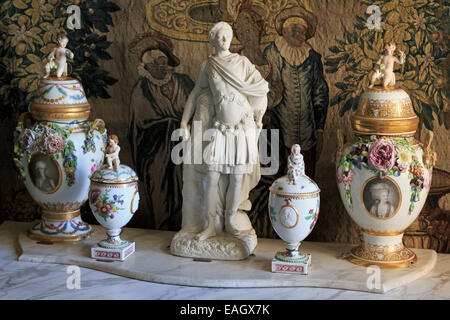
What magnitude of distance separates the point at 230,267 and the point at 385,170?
44.9 inches

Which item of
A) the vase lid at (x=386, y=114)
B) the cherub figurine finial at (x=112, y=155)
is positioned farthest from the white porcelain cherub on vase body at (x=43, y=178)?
the vase lid at (x=386, y=114)

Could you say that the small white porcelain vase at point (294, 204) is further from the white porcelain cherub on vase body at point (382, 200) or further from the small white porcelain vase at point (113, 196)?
the small white porcelain vase at point (113, 196)

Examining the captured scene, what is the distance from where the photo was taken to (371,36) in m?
5.00

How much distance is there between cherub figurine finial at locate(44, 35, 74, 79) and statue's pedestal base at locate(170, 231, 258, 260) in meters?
1.44

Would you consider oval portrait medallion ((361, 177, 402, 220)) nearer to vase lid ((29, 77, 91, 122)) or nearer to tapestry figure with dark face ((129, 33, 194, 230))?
tapestry figure with dark face ((129, 33, 194, 230))

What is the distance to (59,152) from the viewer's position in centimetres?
502

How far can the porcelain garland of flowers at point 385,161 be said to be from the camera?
4523 mm

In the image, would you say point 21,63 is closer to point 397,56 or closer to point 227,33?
point 227,33

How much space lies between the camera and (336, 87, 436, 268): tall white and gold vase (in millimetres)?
4543

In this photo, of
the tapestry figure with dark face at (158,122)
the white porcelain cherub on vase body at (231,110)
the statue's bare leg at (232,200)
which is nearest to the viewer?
the white porcelain cherub on vase body at (231,110)

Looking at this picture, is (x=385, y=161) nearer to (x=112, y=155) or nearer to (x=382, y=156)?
(x=382, y=156)

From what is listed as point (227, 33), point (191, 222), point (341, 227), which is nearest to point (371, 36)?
point (227, 33)

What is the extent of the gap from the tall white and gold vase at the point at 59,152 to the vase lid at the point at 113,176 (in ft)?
1.01

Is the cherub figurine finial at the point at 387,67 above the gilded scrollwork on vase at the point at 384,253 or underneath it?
above
